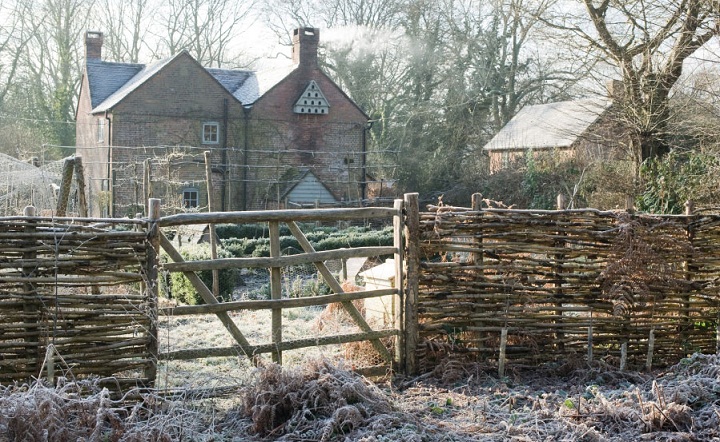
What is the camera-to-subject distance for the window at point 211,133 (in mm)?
30391

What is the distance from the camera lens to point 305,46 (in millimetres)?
31531

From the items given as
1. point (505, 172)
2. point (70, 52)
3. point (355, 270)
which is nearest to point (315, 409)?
point (355, 270)

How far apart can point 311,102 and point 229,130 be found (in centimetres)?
366

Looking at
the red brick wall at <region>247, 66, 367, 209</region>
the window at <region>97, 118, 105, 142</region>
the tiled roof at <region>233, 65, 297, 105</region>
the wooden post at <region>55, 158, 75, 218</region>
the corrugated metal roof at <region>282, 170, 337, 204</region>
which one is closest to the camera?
the wooden post at <region>55, 158, 75, 218</region>

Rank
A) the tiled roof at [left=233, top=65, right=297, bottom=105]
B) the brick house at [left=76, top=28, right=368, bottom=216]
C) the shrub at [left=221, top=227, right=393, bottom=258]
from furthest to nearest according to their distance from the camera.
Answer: the tiled roof at [left=233, top=65, right=297, bottom=105] → the brick house at [left=76, top=28, right=368, bottom=216] → the shrub at [left=221, top=227, right=393, bottom=258]

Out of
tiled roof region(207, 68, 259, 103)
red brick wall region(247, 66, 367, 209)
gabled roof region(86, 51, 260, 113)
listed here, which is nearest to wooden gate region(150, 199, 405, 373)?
red brick wall region(247, 66, 367, 209)

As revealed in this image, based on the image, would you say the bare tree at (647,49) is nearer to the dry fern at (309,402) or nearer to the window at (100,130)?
the dry fern at (309,402)

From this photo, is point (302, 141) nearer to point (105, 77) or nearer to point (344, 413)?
point (105, 77)

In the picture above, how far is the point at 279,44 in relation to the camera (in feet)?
133

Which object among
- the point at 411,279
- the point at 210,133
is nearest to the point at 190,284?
the point at 411,279

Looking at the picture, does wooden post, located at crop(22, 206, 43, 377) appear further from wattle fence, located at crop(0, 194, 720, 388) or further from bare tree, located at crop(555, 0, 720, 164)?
bare tree, located at crop(555, 0, 720, 164)

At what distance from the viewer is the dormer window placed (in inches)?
1246

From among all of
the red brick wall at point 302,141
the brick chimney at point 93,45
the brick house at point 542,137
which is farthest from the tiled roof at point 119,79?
the brick house at point 542,137

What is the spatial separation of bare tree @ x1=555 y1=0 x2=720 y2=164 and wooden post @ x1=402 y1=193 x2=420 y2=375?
9979 millimetres
